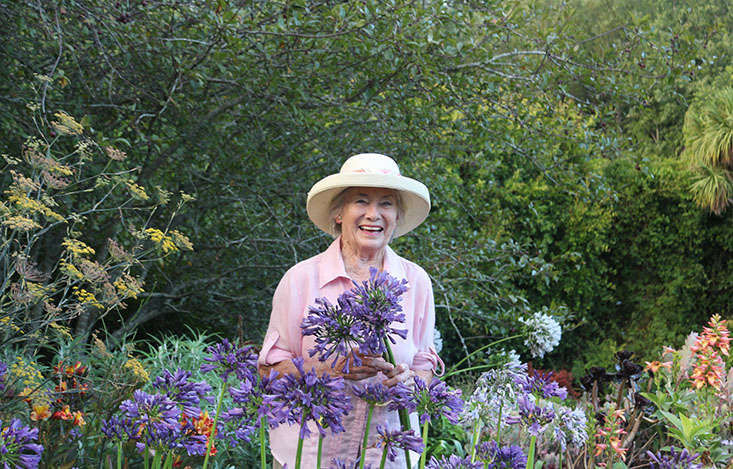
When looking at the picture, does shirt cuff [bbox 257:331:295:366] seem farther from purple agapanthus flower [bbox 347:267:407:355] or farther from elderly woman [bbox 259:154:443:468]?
purple agapanthus flower [bbox 347:267:407:355]

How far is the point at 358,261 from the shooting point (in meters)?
2.19

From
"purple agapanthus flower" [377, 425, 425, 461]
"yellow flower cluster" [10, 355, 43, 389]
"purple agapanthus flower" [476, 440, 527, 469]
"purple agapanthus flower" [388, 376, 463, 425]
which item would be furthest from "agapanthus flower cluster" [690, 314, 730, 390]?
"yellow flower cluster" [10, 355, 43, 389]

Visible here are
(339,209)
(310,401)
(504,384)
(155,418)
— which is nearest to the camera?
(310,401)

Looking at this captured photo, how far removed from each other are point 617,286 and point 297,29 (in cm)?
712

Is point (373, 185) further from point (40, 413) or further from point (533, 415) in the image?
point (40, 413)

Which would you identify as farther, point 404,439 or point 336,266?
point 336,266

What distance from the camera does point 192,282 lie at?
509 cm

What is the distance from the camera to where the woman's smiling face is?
6.94 ft

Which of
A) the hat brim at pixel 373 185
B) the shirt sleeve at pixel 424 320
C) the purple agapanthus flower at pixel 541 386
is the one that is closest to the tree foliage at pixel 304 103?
the hat brim at pixel 373 185

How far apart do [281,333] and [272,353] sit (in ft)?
0.23

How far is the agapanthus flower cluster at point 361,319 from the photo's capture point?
3.72 ft

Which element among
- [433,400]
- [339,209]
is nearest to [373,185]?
[339,209]

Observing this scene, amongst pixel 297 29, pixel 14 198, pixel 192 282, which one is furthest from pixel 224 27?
pixel 192 282

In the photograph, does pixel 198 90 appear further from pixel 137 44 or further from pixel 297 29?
pixel 297 29
